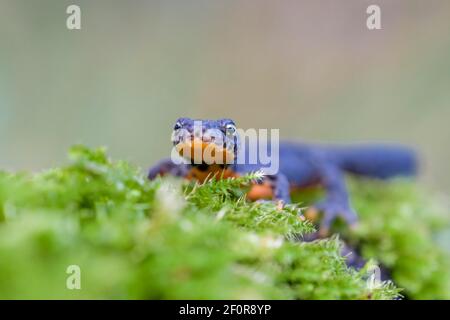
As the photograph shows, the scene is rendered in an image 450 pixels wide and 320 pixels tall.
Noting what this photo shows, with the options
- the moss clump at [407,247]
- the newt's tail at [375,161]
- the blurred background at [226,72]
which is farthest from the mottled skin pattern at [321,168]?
the blurred background at [226,72]

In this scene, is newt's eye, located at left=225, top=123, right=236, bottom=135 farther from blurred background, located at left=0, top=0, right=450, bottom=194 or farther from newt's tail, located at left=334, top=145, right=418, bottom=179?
blurred background, located at left=0, top=0, right=450, bottom=194

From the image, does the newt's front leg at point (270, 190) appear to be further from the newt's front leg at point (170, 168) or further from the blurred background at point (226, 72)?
the blurred background at point (226, 72)

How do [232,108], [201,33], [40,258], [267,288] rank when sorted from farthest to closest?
[201,33], [232,108], [267,288], [40,258]

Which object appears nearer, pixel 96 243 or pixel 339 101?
pixel 96 243

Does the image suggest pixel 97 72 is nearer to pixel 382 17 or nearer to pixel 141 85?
pixel 141 85

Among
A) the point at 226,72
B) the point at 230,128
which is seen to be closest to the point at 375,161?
the point at 230,128

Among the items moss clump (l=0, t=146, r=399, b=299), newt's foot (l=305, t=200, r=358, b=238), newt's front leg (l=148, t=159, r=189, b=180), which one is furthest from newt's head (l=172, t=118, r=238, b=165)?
newt's foot (l=305, t=200, r=358, b=238)

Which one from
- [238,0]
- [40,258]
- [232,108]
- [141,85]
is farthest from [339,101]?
[40,258]
